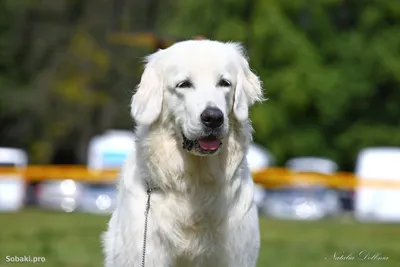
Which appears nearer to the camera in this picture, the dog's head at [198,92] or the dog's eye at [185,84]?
the dog's head at [198,92]

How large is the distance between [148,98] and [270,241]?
11.8m

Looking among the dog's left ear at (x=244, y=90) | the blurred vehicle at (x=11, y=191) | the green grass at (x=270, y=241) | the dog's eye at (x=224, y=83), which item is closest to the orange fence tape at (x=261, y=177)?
the blurred vehicle at (x=11, y=191)

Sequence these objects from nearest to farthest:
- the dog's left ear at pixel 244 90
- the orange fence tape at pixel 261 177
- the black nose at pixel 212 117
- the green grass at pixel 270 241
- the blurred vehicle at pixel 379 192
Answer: the black nose at pixel 212 117 → the dog's left ear at pixel 244 90 → the green grass at pixel 270 241 → the blurred vehicle at pixel 379 192 → the orange fence tape at pixel 261 177

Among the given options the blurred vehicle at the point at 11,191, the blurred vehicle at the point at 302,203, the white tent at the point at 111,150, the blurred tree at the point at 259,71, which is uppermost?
the blurred tree at the point at 259,71

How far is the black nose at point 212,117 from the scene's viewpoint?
19.8ft

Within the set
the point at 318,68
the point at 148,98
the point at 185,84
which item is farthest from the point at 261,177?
the point at 185,84

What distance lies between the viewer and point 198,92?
6203 mm

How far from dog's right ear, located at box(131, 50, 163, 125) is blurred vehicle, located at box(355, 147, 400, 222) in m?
25.2

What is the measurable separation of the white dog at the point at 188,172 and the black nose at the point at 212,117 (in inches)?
3.7

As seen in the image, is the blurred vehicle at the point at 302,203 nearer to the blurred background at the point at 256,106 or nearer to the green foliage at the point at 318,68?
the blurred background at the point at 256,106

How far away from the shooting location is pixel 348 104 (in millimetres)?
43094

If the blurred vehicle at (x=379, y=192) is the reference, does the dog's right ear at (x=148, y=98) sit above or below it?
above

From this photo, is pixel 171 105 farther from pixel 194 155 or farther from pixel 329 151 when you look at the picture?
pixel 329 151

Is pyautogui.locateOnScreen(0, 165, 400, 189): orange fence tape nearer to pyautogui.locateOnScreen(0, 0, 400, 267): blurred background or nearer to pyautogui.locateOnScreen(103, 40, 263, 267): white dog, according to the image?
pyautogui.locateOnScreen(0, 0, 400, 267): blurred background
